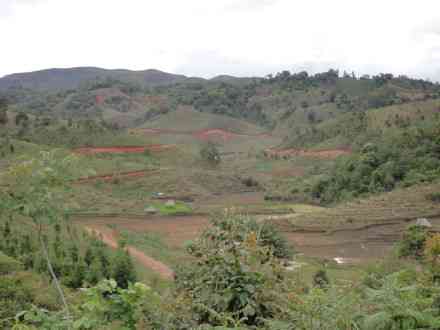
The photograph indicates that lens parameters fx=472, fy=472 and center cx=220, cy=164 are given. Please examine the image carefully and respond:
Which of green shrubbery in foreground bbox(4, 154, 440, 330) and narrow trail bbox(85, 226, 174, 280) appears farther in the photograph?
narrow trail bbox(85, 226, 174, 280)

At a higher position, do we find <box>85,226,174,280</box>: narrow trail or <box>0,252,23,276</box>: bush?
<box>0,252,23,276</box>: bush

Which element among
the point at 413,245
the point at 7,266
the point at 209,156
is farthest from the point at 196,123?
the point at 7,266

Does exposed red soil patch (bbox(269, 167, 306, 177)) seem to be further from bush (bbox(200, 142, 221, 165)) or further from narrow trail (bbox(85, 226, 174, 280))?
narrow trail (bbox(85, 226, 174, 280))

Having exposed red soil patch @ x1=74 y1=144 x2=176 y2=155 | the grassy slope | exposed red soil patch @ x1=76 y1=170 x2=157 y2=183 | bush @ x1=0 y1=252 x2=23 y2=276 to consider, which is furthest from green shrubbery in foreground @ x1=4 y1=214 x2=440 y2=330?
the grassy slope

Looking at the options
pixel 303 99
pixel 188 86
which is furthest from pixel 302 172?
pixel 188 86

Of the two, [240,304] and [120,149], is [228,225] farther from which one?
[120,149]

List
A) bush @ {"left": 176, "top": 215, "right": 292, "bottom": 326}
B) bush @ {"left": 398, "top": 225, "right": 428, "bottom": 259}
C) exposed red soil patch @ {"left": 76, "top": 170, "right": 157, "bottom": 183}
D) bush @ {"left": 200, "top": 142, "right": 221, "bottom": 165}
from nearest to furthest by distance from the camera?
bush @ {"left": 176, "top": 215, "right": 292, "bottom": 326} < bush @ {"left": 398, "top": 225, "right": 428, "bottom": 259} < exposed red soil patch @ {"left": 76, "top": 170, "right": 157, "bottom": 183} < bush @ {"left": 200, "top": 142, "right": 221, "bottom": 165}

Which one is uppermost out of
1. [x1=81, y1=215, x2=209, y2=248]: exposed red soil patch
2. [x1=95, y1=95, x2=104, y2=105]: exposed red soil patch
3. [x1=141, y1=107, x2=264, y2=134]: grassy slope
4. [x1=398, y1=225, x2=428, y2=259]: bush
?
[x1=95, y1=95, x2=104, y2=105]: exposed red soil patch

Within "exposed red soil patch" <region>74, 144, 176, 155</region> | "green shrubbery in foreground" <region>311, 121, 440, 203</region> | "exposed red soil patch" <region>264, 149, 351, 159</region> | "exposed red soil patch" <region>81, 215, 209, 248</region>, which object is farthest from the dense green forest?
"exposed red soil patch" <region>81, 215, 209, 248</region>

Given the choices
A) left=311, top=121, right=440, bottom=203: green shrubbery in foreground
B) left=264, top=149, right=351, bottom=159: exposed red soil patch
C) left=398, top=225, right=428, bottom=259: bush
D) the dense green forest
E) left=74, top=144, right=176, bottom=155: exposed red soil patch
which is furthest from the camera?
left=264, top=149, right=351, bottom=159: exposed red soil patch

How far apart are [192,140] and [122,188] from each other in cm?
4301

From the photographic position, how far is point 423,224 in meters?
24.3

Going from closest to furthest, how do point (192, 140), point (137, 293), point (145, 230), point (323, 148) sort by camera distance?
point (137, 293)
point (145, 230)
point (323, 148)
point (192, 140)

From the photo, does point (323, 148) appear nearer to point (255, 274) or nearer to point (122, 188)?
point (122, 188)
